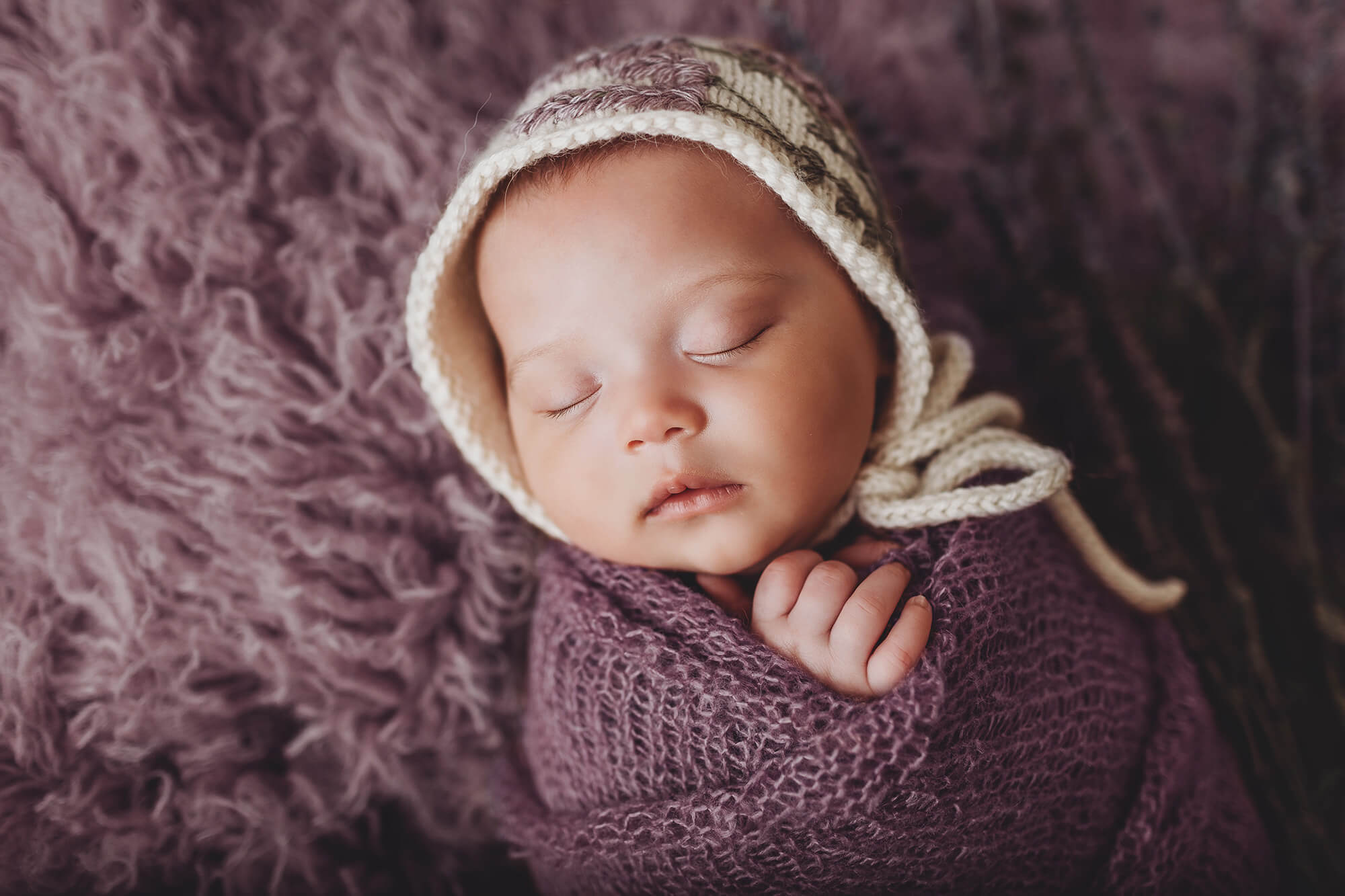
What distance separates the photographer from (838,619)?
2.42 ft

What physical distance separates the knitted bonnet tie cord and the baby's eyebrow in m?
0.21

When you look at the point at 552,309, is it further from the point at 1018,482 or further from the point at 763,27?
the point at 763,27

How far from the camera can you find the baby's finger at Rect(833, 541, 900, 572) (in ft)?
2.76

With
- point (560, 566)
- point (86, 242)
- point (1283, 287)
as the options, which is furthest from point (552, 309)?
point (1283, 287)

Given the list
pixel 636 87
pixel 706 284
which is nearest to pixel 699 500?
pixel 706 284

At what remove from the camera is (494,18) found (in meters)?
1.11

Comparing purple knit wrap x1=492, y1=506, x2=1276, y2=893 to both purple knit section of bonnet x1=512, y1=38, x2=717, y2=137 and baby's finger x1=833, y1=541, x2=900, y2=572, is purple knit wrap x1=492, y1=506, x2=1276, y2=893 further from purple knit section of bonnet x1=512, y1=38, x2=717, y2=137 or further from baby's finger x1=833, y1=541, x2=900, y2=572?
purple knit section of bonnet x1=512, y1=38, x2=717, y2=137

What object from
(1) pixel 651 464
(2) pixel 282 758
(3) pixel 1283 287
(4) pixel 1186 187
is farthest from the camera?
(4) pixel 1186 187

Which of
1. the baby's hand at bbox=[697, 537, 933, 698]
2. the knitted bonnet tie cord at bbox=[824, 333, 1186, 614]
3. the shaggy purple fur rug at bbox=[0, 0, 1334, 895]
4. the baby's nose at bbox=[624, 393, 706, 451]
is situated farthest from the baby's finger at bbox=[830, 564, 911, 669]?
the shaggy purple fur rug at bbox=[0, 0, 1334, 895]

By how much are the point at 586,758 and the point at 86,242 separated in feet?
2.46

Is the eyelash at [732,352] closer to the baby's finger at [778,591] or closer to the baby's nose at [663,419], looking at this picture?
the baby's nose at [663,419]

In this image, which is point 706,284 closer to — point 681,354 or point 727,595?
point 681,354

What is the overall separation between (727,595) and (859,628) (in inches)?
6.1

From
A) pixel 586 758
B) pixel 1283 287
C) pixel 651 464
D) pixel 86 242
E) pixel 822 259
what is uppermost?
pixel 86 242
